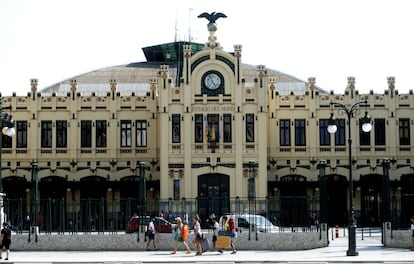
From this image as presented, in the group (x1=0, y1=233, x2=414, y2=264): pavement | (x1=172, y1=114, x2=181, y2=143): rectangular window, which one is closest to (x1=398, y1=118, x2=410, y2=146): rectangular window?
(x1=172, y1=114, x2=181, y2=143): rectangular window

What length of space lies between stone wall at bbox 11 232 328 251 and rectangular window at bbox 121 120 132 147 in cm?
2560

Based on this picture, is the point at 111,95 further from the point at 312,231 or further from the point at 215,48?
the point at 312,231

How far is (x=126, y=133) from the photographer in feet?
220

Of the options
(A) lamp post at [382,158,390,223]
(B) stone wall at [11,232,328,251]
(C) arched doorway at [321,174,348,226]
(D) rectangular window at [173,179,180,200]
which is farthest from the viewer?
(C) arched doorway at [321,174,348,226]

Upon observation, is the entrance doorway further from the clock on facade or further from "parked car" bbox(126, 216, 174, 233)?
"parked car" bbox(126, 216, 174, 233)

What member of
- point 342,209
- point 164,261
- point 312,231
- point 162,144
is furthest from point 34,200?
point 342,209

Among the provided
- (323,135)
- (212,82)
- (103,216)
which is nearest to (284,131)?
(323,135)

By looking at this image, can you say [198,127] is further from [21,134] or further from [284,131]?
[21,134]

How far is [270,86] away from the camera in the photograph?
66.8 metres

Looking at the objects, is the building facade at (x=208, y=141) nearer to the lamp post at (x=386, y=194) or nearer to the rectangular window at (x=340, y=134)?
the rectangular window at (x=340, y=134)

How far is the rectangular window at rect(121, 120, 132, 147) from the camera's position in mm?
67000

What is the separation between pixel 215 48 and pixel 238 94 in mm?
4010

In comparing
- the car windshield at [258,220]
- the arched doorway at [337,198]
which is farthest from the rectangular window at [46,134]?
A: the car windshield at [258,220]

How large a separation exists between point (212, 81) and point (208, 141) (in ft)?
15.4
